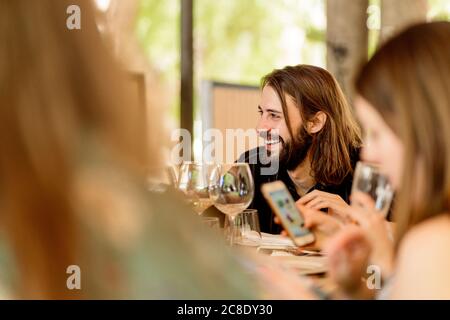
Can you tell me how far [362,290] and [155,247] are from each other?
0.67m

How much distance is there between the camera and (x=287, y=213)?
1.80 metres

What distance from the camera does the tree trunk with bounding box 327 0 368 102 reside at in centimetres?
460

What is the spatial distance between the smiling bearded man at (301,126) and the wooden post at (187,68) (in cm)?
179

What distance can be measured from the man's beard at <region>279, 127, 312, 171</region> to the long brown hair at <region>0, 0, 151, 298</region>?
8.16 feet

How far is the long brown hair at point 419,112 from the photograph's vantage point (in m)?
1.27

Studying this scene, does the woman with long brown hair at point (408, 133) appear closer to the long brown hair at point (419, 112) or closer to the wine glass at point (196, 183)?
the long brown hair at point (419, 112)

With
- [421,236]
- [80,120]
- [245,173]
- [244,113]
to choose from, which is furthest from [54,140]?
[244,113]

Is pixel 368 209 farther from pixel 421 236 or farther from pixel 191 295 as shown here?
pixel 191 295

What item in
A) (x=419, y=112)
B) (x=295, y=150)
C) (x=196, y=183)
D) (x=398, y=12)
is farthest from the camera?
(x=398, y=12)

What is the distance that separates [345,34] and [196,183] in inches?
98.8

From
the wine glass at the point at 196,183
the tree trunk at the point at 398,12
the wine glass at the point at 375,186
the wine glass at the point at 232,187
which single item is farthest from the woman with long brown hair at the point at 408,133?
the tree trunk at the point at 398,12

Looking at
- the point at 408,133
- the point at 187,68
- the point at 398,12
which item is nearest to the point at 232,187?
the point at 408,133

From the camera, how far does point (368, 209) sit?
1.41 metres

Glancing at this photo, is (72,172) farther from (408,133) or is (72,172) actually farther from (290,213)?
(290,213)
